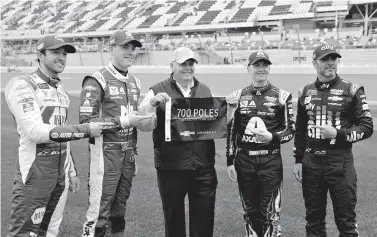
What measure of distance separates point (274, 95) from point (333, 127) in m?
0.66

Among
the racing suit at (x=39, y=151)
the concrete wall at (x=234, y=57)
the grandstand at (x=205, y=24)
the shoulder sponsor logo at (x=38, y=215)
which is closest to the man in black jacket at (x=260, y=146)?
the racing suit at (x=39, y=151)

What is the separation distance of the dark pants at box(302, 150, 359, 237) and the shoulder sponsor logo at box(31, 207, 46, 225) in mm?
2562

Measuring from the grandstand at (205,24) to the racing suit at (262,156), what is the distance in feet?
67.8

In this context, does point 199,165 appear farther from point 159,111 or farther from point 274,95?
point 274,95

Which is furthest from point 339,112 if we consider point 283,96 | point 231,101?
point 231,101

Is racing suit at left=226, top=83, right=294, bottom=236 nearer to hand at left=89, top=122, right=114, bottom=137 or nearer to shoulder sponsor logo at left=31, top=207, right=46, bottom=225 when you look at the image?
hand at left=89, top=122, right=114, bottom=137

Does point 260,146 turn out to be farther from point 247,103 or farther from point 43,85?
point 43,85

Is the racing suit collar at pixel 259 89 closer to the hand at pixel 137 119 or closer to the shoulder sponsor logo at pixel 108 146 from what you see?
the hand at pixel 137 119

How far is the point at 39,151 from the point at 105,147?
684 millimetres

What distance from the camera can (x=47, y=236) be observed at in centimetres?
367

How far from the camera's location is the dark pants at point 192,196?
388 cm

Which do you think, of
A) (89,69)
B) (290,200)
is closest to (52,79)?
(290,200)

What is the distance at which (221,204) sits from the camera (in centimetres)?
625

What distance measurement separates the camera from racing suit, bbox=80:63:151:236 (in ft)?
12.9
